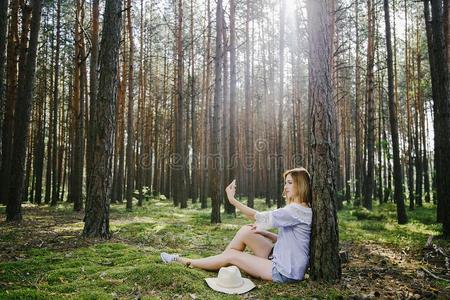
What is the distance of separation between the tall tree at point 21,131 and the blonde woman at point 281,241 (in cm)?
690

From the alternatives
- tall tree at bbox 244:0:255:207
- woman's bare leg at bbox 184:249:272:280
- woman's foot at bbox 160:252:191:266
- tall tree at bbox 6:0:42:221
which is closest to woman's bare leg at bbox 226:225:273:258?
woman's bare leg at bbox 184:249:272:280

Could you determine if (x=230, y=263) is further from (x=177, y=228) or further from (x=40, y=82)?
(x=40, y=82)

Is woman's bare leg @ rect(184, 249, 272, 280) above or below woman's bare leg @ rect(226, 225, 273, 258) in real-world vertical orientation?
below

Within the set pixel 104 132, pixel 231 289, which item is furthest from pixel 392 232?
pixel 104 132

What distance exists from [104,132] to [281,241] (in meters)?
4.76

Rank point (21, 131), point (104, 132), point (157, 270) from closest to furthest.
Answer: point (157, 270) < point (104, 132) < point (21, 131)

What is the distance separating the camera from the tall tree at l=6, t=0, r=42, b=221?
32.0 feet

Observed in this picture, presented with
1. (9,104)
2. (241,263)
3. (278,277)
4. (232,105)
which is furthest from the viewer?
(9,104)

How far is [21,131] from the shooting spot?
390 inches

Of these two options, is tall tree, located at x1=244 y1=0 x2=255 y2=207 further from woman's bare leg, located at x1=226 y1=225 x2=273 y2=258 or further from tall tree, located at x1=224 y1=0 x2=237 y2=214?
woman's bare leg, located at x1=226 y1=225 x2=273 y2=258

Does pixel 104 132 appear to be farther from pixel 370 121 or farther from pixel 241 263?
pixel 370 121

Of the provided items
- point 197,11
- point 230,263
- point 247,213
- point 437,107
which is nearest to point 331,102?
point 247,213

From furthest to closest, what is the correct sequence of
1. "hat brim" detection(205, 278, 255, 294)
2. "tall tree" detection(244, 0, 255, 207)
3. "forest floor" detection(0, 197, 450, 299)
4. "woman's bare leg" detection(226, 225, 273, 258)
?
"tall tree" detection(244, 0, 255, 207), "woman's bare leg" detection(226, 225, 273, 258), "hat brim" detection(205, 278, 255, 294), "forest floor" detection(0, 197, 450, 299)

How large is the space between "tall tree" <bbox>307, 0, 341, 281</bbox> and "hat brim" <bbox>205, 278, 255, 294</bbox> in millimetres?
917
